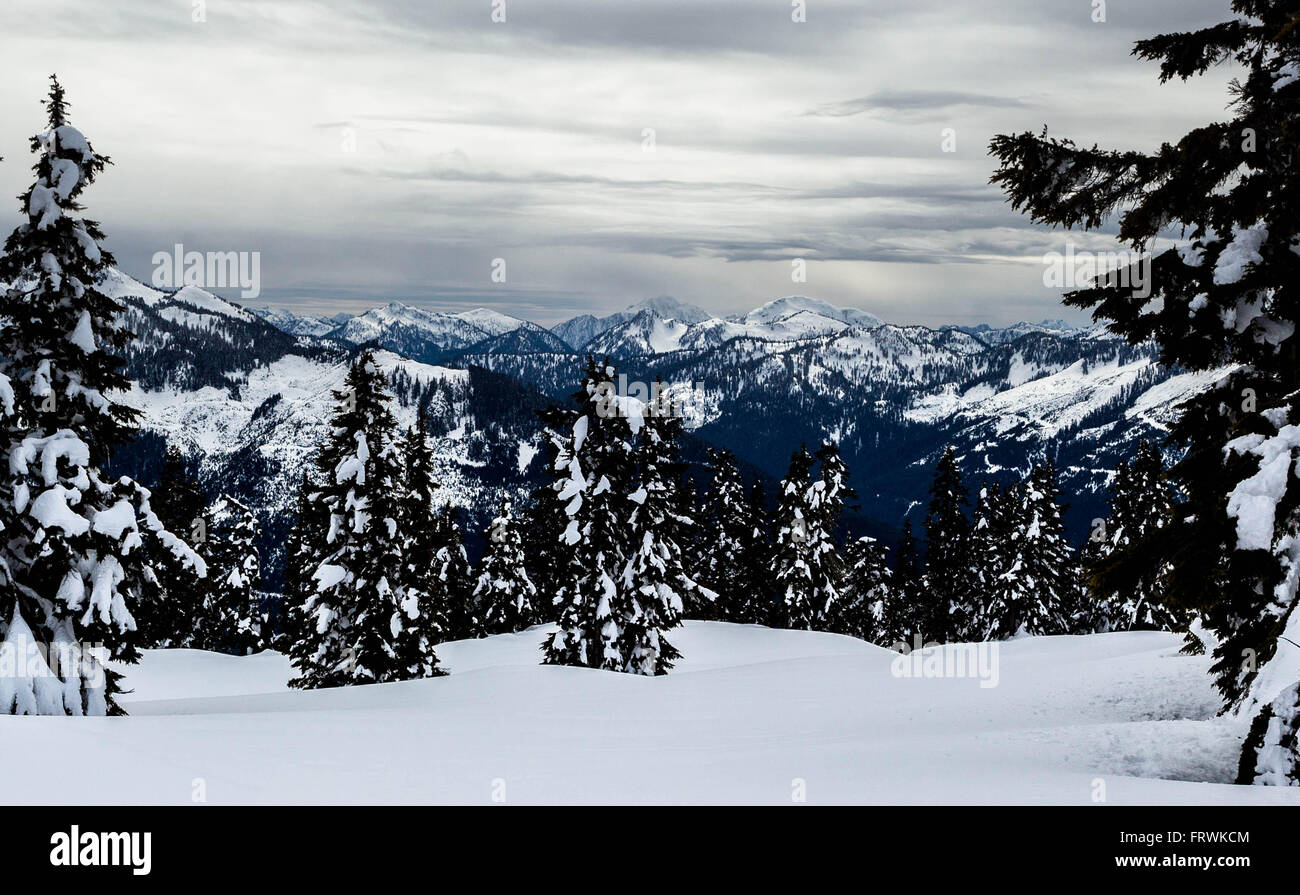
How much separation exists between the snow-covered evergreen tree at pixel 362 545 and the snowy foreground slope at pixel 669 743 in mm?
5086

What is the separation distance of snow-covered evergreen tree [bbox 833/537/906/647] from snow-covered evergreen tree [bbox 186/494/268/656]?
45.8 m

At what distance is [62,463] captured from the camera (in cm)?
1444

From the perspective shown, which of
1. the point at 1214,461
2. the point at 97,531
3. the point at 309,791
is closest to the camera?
the point at 309,791

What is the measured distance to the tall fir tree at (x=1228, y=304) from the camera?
869 centimetres

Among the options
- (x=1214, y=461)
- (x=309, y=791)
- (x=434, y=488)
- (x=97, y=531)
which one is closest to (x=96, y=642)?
(x=97, y=531)

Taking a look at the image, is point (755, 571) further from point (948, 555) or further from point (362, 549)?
point (362, 549)

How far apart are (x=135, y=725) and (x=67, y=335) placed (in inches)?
282

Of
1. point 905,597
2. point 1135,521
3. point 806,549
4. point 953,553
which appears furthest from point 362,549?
point 905,597

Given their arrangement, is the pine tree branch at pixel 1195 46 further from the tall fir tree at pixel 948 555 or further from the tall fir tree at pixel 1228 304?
the tall fir tree at pixel 948 555

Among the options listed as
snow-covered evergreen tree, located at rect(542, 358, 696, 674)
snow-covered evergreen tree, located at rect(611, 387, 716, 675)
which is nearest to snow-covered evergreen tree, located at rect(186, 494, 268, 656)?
snow-covered evergreen tree, located at rect(542, 358, 696, 674)

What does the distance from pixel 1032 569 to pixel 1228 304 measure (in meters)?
46.8

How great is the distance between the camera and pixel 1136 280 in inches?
405

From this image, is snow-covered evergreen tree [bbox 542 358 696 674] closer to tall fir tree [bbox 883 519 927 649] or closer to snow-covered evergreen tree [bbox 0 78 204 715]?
snow-covered evergreen tree [bbox 0 78 204 715]
